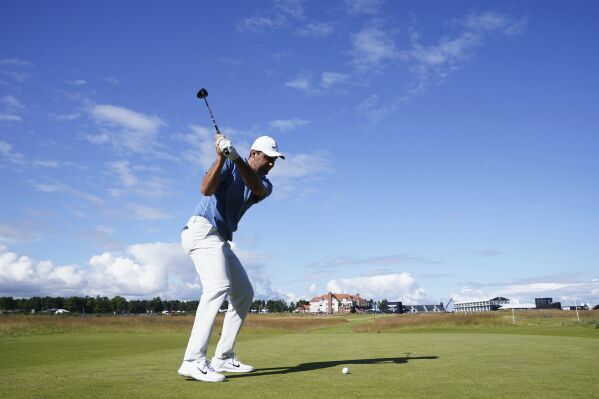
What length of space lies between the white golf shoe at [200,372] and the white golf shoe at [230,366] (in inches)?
29.7

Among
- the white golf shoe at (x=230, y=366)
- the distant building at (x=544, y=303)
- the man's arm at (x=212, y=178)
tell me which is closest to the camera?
the man's arm at (x=212, y=178)

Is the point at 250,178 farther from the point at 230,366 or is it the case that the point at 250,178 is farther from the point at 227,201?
the point at 230,366

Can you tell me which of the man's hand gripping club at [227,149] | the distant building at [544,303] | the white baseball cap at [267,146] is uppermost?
the distant building at [544,303]

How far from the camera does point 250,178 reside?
528 centimetres

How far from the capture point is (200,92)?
6.75 m

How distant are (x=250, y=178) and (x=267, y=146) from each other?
772mm

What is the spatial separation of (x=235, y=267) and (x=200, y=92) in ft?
8.58

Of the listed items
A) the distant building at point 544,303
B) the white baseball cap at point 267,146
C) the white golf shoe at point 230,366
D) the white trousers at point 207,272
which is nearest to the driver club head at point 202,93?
the white baseball cap at point 267,146

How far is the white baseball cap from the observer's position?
584 centimetres

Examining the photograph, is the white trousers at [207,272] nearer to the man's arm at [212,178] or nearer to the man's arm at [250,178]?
the man's arm at [212,178]

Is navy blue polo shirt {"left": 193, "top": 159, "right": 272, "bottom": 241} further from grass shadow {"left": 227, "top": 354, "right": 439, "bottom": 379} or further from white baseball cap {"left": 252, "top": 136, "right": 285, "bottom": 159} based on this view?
grass shadow {"left": 227, "top": 354, "right": 439, "bottom": 379}

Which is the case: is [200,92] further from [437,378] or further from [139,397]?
[437,378]

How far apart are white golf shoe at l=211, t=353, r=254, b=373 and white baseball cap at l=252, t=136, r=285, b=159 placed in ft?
8.79

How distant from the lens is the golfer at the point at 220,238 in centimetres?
521
